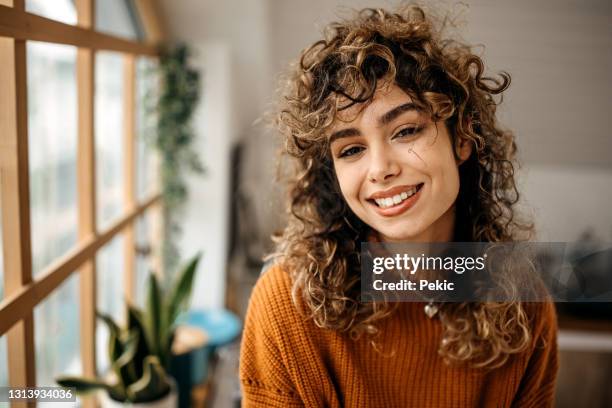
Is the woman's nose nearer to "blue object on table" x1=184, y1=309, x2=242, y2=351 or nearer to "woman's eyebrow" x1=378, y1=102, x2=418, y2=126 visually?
"woman's eyebrow" x1=378, y1=102, x2=418, y2=126

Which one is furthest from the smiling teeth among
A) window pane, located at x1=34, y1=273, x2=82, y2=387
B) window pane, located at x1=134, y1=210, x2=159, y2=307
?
window pane, located at x1=134, y1=210, x2=159, y2=307

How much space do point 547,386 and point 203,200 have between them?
6.38 feet

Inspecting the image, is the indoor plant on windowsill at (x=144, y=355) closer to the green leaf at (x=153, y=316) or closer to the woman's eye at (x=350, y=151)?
the green leaf at (x=153, y=316)

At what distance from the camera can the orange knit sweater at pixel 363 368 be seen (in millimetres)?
916

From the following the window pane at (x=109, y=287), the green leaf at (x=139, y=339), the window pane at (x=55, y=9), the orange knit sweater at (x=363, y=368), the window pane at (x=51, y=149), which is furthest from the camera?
the window pane at (x=109, y=287)

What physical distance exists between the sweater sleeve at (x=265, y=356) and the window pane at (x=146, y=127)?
5.24 ft

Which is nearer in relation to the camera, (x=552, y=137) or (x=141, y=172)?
(x=552, y=137)

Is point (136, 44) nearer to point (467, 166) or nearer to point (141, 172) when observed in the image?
point (141, 172)

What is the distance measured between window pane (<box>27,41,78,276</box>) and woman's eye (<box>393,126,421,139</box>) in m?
1.10

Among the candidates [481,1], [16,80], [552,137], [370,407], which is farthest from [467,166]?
[16,80]

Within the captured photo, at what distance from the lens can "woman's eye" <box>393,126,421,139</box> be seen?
0.75 metres

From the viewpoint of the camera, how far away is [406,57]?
756mm

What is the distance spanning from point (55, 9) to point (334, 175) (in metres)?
1.07

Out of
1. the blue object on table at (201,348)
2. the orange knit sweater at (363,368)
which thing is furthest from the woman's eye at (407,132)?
the blue object on table at (201,348)
